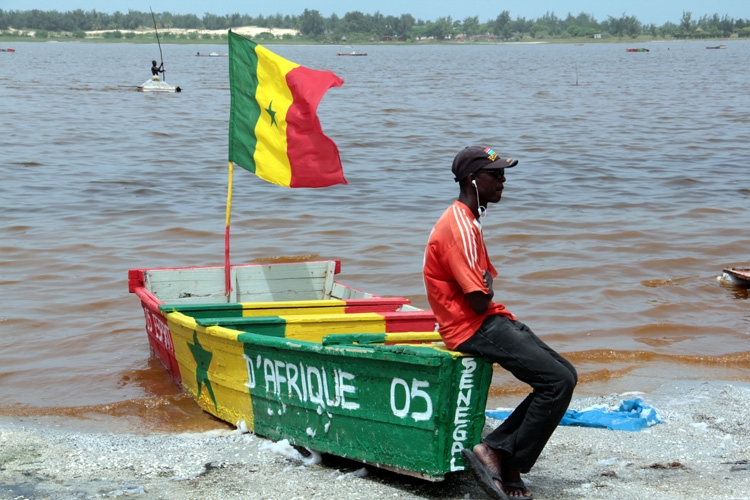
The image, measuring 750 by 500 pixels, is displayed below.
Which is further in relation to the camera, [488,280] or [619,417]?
[619,417]

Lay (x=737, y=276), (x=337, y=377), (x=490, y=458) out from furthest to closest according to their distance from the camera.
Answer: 1. (x=737, y=276)
2. (x=337, y=377)
3. (x=490, y=458)

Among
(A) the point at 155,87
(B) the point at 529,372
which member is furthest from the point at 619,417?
(A) the point at 155,87

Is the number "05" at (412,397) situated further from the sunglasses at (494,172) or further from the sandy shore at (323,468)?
the sunglasses at (494,172)

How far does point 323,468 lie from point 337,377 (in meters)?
0.63

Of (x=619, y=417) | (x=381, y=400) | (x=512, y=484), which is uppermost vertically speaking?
(x=381, y=400)

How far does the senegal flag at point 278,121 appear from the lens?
7457mm

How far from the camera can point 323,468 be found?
5.43 meters

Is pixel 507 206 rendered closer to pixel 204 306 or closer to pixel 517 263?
pixel 517 263

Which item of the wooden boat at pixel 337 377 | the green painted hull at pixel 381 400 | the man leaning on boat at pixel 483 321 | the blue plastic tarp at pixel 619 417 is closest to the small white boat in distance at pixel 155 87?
the wooden boat at pixel 337 377

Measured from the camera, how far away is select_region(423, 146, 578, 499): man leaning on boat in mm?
4516

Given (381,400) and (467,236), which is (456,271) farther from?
(381,400)

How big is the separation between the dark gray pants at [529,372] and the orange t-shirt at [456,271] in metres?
0.07

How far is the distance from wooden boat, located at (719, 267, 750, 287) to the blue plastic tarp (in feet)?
15.2

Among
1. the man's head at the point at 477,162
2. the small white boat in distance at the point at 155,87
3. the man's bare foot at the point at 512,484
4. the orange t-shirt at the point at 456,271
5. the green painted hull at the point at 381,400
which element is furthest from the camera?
the small white boat in distance at the point at 155,87
